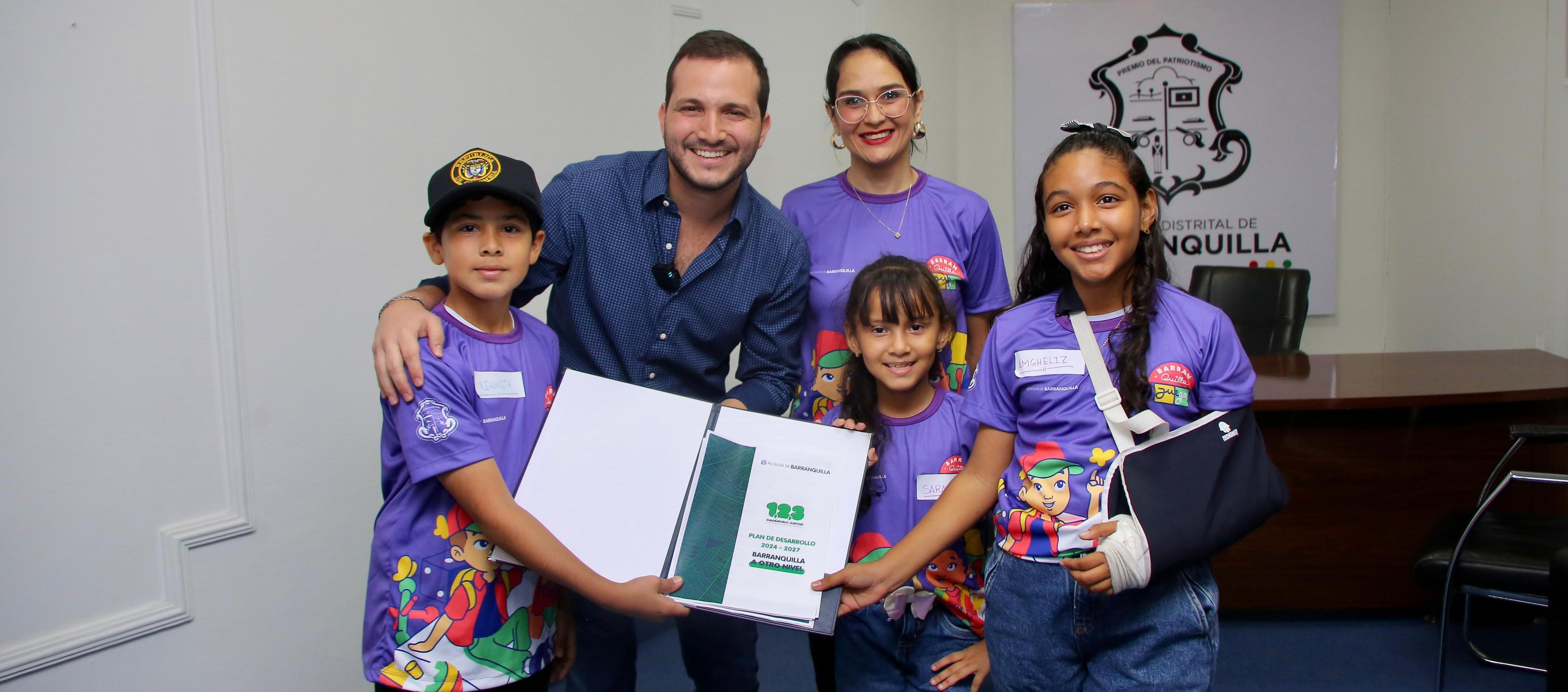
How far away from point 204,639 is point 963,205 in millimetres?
1860

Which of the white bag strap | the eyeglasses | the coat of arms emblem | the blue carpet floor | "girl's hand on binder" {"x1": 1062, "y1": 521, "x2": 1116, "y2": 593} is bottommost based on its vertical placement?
the blue carpet floor

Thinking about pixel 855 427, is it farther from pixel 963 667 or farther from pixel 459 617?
pixel 459 617

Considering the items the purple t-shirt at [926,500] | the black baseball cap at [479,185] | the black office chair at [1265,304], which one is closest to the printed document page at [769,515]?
the purple t-shirt at [926,500]

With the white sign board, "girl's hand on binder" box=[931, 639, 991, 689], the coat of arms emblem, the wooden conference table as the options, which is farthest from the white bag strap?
the coat of arms emblem

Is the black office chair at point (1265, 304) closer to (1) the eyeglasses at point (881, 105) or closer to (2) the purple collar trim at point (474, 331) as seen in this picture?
(1) the eyeglasses at point (881, 105)

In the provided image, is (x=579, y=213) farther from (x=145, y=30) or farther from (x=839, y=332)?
(x=145, y=30)

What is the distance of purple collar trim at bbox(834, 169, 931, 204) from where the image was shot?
6.62 feet

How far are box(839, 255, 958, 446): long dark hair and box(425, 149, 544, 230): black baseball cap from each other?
2.05ft

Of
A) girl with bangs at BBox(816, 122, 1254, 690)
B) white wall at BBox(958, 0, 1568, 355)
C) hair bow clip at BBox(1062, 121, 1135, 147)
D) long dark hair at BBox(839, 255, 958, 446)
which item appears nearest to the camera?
girl with bangs at BBox(816, 122, 1254, 690)

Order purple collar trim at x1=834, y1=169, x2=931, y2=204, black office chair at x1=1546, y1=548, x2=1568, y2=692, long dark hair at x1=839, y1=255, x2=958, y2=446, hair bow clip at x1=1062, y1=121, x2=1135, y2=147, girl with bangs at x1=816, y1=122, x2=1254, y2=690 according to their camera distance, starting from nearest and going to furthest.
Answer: girl with bangs at x1=816, y1=122, x2=1254, y2=690
hair bow clip at x1=1062, y1=121, x2=1135, y2=147
long dark hair at x1=839, y1=255, x2=958, y2=446
black office chair at x1=1546, y1=548, x2=1568, y2=692
purple collar trim at x1=834, y1=169, x2=931, y2=204

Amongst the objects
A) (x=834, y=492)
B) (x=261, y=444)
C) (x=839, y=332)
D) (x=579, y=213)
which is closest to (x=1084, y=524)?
(x=834, y=492)

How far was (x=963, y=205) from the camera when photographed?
2023 millimetres

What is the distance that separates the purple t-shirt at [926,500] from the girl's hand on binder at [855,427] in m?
0.06

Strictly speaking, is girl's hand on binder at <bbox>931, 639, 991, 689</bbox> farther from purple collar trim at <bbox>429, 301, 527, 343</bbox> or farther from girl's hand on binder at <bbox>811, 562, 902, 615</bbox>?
purple collar trim at <bbox>429, 301, 527, 343</bbox>
